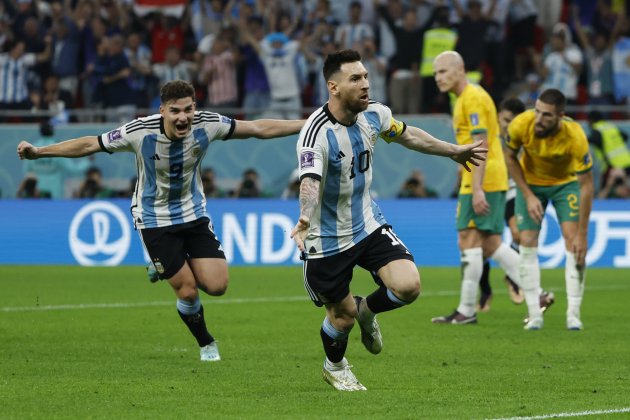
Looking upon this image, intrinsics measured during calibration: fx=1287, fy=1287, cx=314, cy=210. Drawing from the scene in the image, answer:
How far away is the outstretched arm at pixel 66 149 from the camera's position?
9375mm

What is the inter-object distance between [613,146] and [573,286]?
8591 millimetres

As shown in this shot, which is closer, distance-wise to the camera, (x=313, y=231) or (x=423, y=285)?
(x=313, y=231)

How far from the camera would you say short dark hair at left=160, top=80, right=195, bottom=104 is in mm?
9555

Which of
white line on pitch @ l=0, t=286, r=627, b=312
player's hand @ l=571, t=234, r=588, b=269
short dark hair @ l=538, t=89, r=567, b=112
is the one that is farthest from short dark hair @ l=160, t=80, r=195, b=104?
white line on pitch @ l=0, t=286, r=627, b=312

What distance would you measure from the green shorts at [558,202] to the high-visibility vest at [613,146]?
8.15m

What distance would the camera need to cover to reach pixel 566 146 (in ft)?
40.1

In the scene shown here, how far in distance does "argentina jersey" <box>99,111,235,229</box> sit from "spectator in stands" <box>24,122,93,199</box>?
12318 mm

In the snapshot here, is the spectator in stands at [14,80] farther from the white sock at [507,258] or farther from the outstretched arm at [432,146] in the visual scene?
the outstretched arm at [432,146]

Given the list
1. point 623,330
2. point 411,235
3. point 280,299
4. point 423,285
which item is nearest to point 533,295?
point 623,330

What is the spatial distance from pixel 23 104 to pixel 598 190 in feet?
34.3

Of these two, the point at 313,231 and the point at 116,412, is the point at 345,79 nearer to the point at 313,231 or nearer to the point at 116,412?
the point at 313,231

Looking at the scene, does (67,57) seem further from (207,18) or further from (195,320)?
(195,320)

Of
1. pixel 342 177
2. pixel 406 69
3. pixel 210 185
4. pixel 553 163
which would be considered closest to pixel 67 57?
pixel 210 185

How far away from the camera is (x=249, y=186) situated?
2153cm
